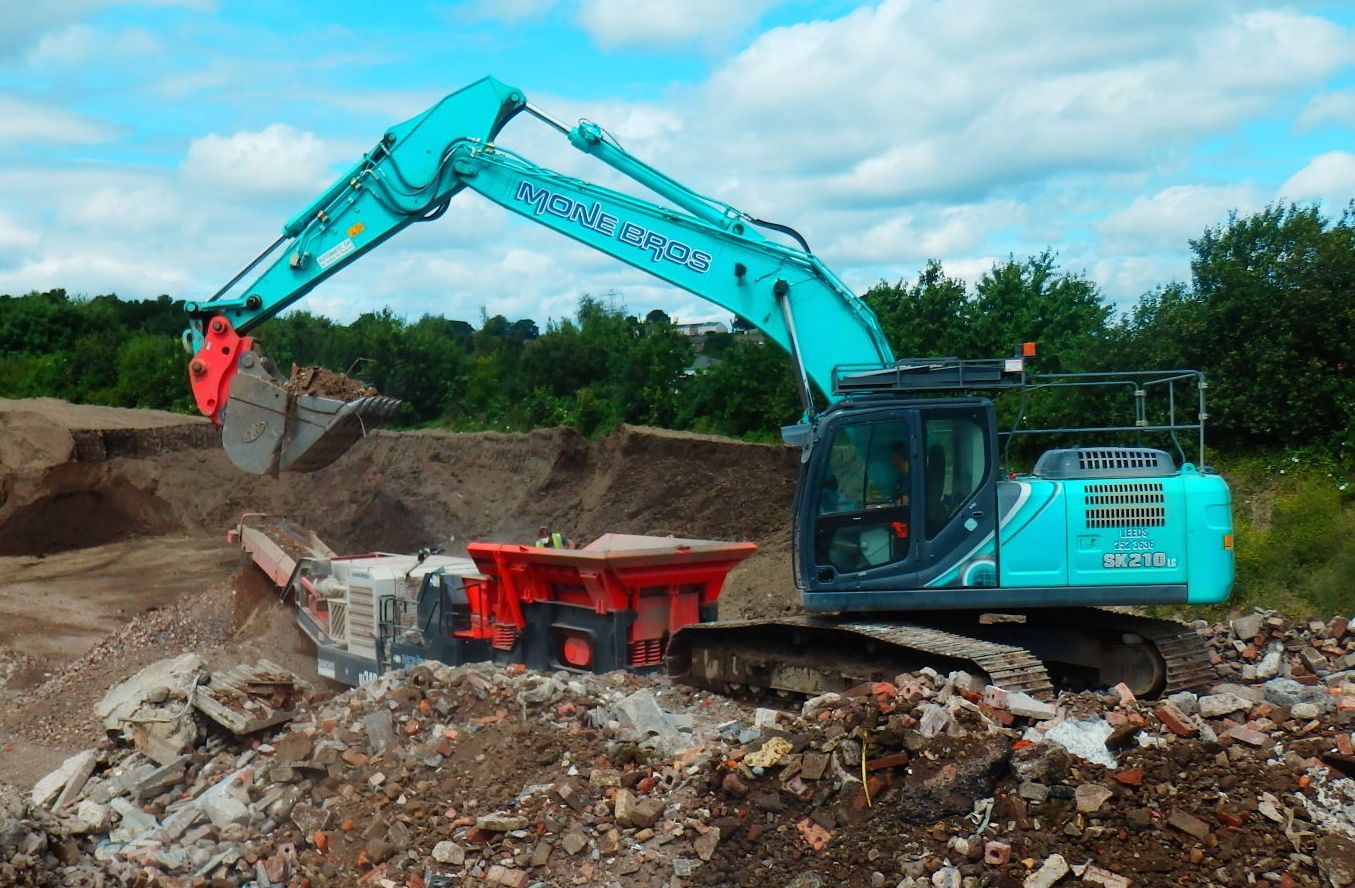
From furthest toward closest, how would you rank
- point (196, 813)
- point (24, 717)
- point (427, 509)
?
point (427, 509) < point (24, 717) < point (196, 813)

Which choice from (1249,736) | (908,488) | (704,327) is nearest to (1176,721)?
(1249,736)

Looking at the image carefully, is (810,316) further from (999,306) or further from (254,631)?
(999,306)

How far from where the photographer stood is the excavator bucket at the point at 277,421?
9.92m

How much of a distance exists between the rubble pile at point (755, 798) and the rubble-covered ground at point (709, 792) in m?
0.01

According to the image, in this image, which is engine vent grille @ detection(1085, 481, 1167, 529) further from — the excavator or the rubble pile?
the rubble pile

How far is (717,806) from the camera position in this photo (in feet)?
18.9

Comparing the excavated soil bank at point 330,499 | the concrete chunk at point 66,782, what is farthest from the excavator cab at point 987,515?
the excavated soil bank at point 330,499

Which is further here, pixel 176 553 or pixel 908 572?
pixel 176 553

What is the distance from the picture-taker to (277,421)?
993 cm

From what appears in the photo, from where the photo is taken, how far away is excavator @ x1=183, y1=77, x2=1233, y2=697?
739 cm

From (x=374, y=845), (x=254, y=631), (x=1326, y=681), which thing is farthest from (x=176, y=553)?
(x=1326, y=681)

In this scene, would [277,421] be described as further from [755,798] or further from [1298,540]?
[1298,540]

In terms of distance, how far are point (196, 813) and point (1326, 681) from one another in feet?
22.2

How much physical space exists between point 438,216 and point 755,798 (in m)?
5.83
